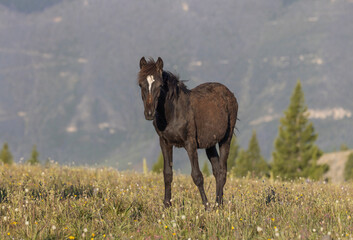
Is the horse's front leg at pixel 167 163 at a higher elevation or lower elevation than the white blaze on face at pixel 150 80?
lower

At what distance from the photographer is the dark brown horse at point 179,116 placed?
7.95m

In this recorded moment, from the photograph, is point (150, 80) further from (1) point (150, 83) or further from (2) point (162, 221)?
(2) point (162, 221)

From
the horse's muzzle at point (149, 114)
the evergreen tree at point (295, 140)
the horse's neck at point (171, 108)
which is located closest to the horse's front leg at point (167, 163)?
the horse's neck at point (171, 108)

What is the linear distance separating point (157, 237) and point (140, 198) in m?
2.51

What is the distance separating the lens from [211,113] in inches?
375

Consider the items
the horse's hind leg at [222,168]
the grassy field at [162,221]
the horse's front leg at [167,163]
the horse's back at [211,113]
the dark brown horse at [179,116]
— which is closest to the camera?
the grassy field at [162,221]

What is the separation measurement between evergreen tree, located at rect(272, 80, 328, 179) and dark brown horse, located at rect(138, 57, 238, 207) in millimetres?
48396

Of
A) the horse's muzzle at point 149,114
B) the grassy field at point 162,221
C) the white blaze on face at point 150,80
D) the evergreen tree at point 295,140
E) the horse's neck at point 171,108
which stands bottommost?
the grassy field at point 162,221

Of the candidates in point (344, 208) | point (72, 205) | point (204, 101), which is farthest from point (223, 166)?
point (72, 205)

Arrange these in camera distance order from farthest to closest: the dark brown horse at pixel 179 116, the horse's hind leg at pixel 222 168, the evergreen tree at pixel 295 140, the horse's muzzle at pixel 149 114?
the evergreen tree at pixel 295 140 < the horse's hind leg at pixel 222 168 < the dark brown horse at pixel 179 116 < the horse's muzzle at pixel 149 114

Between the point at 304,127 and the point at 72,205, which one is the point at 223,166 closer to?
the point at 72,205

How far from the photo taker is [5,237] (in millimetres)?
6125

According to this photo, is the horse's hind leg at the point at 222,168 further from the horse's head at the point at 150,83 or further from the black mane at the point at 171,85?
the horse's head at the point at 150,83

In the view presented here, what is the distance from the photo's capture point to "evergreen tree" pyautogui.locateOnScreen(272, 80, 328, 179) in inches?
2210
